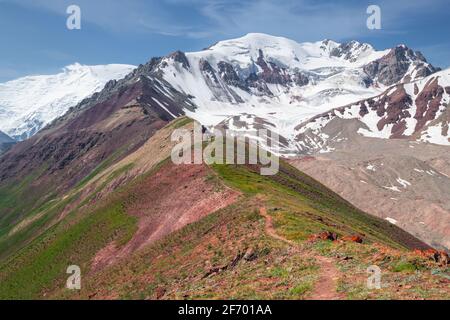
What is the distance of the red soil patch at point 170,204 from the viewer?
64.8 m

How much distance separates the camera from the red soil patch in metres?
64.8

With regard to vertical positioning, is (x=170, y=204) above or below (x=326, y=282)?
above

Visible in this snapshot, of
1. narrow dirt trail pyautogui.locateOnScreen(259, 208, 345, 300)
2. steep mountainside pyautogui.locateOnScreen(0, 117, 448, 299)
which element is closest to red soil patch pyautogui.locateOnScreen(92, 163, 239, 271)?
steep mountainside pyautogui.locateOnScreen(0, 117, 448, 299)

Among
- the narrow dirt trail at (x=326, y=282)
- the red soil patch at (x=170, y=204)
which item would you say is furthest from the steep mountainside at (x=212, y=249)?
the red soil patch at (x=170, y=204)

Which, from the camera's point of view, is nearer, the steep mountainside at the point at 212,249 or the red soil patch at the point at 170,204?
the steep mountainside at the point at 212,249

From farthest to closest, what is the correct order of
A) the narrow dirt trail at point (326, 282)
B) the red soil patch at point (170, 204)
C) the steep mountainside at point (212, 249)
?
the red soil patch at point (170, 204) → the steep mountainside at point (212, 249) → the narrow dirt trail at point (326, 282)

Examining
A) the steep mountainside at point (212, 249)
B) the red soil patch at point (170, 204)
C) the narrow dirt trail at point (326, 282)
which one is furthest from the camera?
the red soil patch at point (170, 204)

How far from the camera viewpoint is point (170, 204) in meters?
73.2

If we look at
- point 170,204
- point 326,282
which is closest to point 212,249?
point 326,282

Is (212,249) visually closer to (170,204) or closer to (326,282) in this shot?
(326,282)

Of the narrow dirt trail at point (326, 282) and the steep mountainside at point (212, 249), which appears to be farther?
the steep mountainside at point (212, 249)

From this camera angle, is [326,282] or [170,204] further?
[170,204]

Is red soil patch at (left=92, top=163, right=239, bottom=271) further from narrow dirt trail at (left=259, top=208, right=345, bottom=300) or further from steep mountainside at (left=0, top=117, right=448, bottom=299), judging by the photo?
narrow dirt trail at (left=259, top=208, right=345, bottom=300)

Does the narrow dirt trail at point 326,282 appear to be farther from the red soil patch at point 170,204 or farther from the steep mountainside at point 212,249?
the red soil patch at point 170,204
